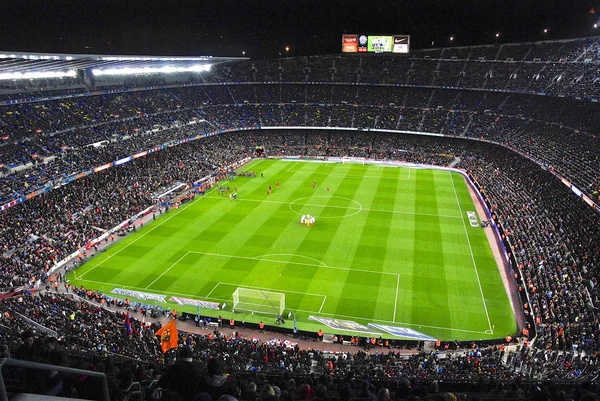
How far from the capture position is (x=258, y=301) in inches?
1134

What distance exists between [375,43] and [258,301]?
60.1 meters

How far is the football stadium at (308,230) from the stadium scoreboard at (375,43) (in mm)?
331

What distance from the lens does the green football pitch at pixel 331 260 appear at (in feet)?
93.6

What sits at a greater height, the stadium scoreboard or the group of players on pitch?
the stadium scoreboard

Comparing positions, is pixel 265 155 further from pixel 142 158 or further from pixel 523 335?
pixel 523 335

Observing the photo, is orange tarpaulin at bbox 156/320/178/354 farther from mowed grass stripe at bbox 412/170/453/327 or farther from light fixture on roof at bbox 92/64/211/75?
light fixture on roof at bbox 92/64/211/75

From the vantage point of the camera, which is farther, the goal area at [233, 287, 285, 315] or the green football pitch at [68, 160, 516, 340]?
the green football pitch at [68, 160, 516, 340]

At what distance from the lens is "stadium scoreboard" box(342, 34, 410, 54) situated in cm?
7500

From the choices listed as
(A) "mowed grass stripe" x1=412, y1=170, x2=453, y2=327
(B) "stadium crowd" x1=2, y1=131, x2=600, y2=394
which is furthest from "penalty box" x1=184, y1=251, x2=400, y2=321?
(B) "stadium crowd" x1=2, y1=131, x2=600, y2=394

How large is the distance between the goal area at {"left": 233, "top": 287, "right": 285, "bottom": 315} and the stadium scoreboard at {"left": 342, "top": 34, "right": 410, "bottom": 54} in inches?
2290

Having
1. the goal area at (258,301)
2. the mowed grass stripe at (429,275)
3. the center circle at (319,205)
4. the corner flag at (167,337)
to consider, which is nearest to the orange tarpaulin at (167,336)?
the corner flag at (167,337)

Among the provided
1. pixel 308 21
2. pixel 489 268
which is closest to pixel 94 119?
pixel 308 21

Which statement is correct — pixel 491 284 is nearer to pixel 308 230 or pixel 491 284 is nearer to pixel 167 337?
pixel 308 230

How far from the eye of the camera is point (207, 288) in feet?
103
